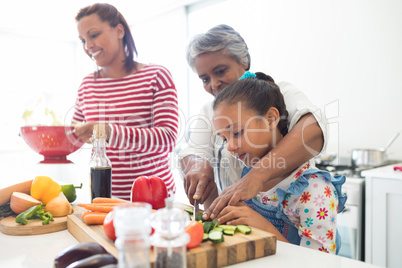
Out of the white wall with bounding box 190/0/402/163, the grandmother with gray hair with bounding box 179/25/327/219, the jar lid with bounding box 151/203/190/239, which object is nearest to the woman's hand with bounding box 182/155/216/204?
the grandmother with gray hair with bounding box 179/25/327/219

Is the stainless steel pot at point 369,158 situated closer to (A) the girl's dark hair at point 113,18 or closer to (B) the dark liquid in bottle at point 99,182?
(A) the girl's dark hair at point 113,18

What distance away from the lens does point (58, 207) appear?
100 cm

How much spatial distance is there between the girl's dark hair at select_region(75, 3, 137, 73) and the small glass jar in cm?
130

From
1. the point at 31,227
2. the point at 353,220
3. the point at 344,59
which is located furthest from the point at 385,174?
the point at 31,227

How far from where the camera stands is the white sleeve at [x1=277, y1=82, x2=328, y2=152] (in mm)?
1054

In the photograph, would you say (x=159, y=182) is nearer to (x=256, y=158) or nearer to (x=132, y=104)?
(x=256, y=158)

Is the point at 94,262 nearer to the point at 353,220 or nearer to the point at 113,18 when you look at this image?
the point at 113,18

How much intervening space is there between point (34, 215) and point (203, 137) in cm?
73

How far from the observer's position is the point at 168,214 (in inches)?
19.7

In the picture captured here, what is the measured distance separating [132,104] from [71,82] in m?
4.51

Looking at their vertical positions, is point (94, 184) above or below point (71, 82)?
below

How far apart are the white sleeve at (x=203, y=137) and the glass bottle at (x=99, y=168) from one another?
16.0 inches

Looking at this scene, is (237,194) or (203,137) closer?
(237,194)

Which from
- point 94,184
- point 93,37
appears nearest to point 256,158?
point 94,184
